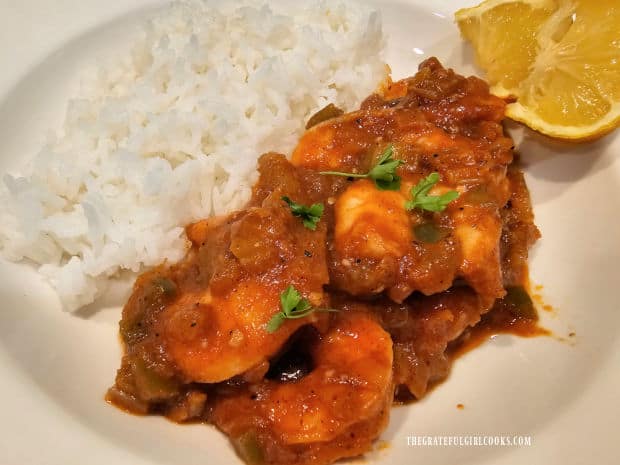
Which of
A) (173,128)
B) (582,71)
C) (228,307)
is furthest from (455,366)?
(173,128)

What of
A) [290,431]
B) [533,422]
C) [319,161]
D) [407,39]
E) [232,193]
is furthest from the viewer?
[407,39]

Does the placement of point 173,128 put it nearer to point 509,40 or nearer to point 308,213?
point 308,213

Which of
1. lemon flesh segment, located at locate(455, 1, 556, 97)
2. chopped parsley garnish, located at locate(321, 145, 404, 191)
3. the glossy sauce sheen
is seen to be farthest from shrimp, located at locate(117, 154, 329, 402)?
lemon flesh segment, located at locate(455, 1, 556, 97)

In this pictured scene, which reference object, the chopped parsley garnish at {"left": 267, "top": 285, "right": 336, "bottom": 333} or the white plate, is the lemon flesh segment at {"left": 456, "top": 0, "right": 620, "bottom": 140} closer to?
the white plate

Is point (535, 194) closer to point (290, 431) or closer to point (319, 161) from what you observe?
point (319, 161)

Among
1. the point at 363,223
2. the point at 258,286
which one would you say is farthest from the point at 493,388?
the point at 258,286
